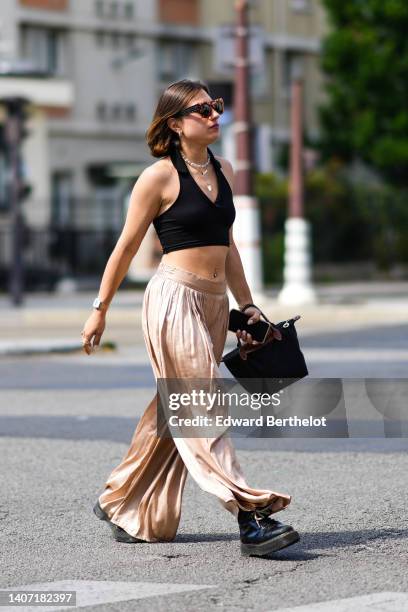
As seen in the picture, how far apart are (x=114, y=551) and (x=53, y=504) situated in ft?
3.83

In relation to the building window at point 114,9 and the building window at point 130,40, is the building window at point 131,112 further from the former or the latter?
the building window at point 114,9

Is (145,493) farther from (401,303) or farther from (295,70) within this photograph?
(295,70)

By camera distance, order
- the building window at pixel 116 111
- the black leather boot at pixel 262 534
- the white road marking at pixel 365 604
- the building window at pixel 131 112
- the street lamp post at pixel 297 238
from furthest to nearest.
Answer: the building window at pixel 131 112
the building window at pixel 116 111
the street lamp post at pixel 297 238
the black leather boot at pixel 262 534
the white road marking at pixel 365 604

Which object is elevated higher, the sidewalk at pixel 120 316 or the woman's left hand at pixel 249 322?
the woman's left hand at pixel 249 322

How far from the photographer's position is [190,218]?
596cm

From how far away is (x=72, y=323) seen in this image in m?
22.5

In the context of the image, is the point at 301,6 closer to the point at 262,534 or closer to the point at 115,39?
the point at 115,39

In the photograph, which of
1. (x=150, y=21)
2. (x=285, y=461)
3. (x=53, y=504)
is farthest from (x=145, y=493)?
(x=150, y=21)

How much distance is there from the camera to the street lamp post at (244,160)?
2353 centimetres

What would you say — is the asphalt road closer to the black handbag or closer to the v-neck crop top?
the black handbag

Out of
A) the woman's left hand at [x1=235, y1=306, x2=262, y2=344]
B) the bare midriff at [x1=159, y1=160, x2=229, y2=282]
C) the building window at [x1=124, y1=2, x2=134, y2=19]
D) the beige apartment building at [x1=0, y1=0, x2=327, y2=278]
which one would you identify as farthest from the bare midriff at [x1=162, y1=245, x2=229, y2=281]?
the building window at [x1=124, y1=2, x2=134, y2=19]

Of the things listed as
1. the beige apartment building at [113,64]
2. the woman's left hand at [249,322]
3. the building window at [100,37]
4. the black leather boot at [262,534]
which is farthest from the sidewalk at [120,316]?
the building window at [100,37]

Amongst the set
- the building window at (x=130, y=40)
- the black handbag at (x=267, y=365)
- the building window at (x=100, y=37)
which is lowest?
the building window at (x=130, y=40)

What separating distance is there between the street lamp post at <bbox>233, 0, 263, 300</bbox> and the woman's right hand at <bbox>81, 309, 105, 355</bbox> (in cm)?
1743
